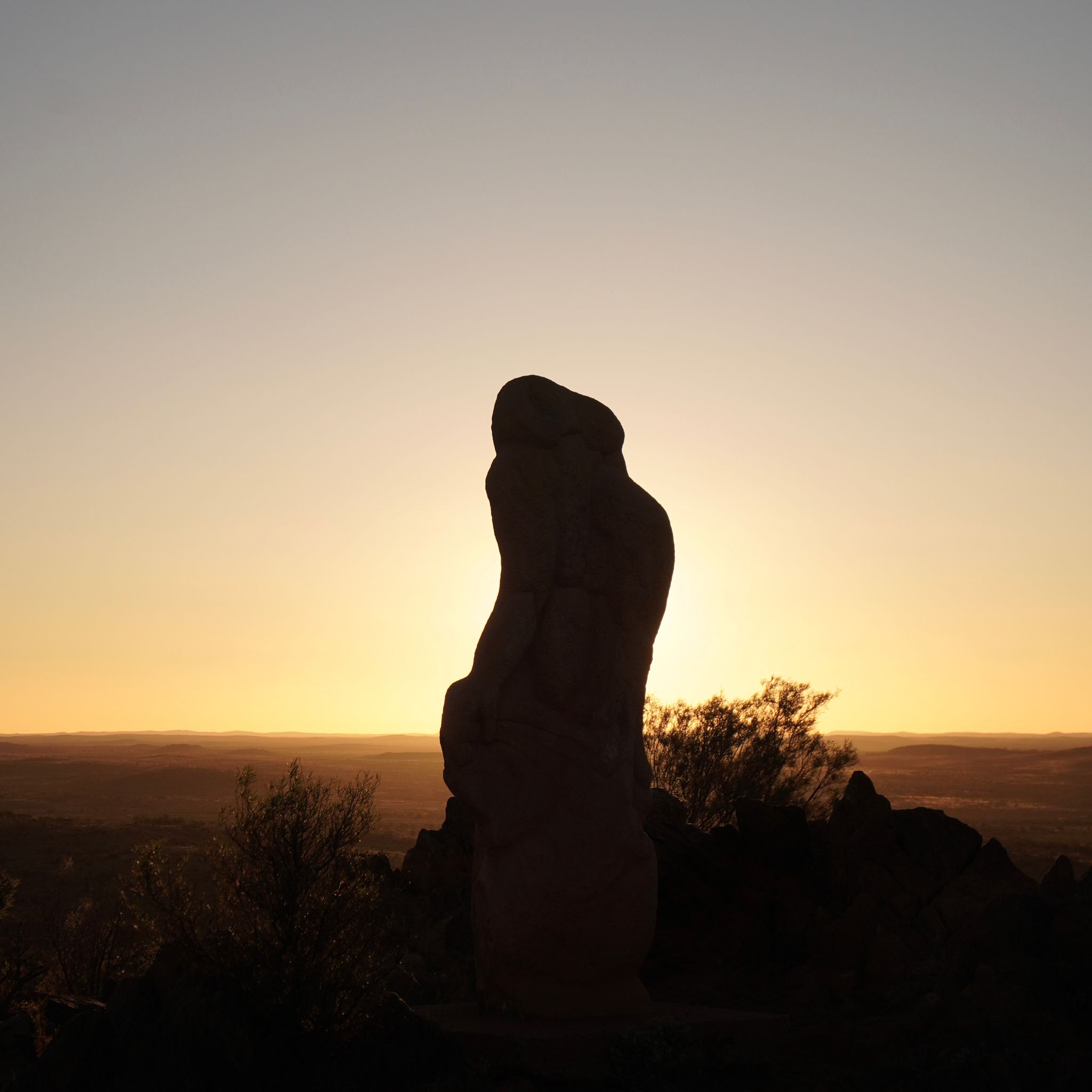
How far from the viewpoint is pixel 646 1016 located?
7906mm

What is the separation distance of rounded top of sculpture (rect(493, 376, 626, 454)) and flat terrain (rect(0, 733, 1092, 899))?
34.5ft

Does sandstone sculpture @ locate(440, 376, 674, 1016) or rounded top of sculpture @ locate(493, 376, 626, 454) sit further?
rounded top of sculpture @ locate(493, 376, 626, 454)

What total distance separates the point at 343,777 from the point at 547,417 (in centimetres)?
7753

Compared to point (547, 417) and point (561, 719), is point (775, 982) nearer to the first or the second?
point (561, 719)

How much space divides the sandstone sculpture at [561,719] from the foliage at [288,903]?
1.01 m

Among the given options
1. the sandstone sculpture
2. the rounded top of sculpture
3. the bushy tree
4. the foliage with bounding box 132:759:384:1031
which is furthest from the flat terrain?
the foliage with bounding box 132:759:384:1031

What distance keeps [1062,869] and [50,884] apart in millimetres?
17333

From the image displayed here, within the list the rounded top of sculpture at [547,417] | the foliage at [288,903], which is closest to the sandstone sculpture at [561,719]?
the rounded top of sculpture at [547,417]

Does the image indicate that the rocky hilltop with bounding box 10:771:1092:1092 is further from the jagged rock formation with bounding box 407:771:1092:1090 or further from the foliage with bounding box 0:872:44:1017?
the foliage with bounding box 0:872:44:1017

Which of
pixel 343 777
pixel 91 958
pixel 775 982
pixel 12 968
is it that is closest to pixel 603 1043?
pixel 775 982

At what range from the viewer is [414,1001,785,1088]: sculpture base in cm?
714

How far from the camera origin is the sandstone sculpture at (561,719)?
788cm

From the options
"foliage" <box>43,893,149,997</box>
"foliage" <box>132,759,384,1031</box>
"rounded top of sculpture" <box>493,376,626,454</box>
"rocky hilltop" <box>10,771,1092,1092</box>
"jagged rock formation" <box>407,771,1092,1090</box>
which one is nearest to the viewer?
"rocky hilltop" <box>10,771,1092,1092</box>

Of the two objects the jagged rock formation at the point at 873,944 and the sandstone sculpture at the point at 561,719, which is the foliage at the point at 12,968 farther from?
the jagged rock formation at the point at 873,944
